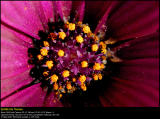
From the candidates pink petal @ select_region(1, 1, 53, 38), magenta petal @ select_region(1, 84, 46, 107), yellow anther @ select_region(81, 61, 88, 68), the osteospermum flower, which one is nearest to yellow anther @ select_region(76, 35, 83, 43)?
the osteospermum flower

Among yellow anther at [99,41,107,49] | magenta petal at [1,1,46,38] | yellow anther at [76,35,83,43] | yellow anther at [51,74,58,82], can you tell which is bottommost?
yellow anther at [51,74,58,82]

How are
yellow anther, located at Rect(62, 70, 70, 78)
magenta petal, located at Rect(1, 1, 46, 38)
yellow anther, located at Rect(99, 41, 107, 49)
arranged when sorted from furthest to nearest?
yellow anther, located at Rect(99, 41, 107, 49)
yellow anther, located at Rect(62, 70, 70, 78)
magenta petal, located at Rect(1, 1, 46, 38)

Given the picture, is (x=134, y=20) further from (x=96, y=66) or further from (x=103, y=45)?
(x=96, y=66)

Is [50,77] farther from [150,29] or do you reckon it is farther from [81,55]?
[150,29]

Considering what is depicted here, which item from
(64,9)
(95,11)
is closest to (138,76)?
(95,11)

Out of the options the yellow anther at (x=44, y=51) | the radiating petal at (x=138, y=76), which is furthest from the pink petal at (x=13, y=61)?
the radiating petal at (x=138, y=76)

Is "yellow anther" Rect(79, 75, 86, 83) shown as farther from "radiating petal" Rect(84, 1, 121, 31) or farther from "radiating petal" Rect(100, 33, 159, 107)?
"radiating petal" Rect(84, 1, 121, 31)
